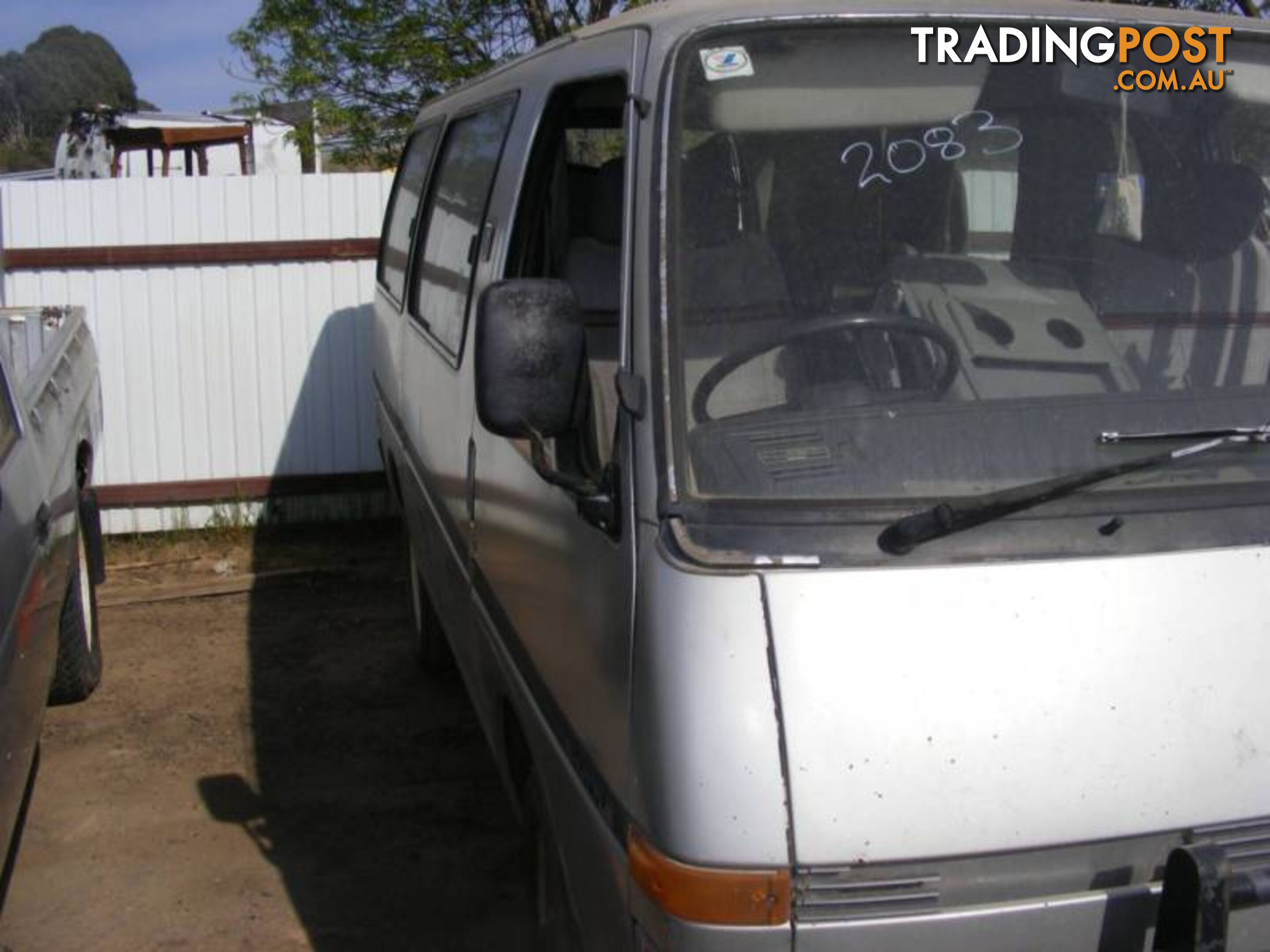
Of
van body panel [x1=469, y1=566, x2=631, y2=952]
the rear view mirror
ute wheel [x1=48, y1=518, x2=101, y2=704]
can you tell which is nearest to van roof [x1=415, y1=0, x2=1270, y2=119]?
the rear view mirror

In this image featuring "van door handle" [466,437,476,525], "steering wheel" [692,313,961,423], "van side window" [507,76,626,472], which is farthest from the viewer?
"van door handle" [466,437,476,525]

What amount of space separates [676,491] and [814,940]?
738 millimetres

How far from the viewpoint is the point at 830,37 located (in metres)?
2.86

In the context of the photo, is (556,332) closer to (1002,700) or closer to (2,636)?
(1002,700)

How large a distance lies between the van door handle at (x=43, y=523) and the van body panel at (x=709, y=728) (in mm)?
2904

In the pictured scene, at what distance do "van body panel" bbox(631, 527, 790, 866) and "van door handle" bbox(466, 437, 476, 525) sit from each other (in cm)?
149

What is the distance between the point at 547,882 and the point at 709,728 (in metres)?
1.29

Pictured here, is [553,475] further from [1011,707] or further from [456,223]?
[456,223]

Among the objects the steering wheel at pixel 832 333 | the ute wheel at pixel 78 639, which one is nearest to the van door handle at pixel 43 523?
the ute wheel at pixel 78 639

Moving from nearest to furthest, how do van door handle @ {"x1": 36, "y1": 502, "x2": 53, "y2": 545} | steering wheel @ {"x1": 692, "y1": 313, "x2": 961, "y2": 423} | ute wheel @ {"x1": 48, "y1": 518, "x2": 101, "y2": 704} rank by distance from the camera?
steering wheel @ {"x1": 692, "y1": 313, "x2": 961, "y2": 423}, van door handle @ {"x1": 36, "y1": 502, "x2": 53, "y2": 545}, ute wheel @ {"x1": 48, "y1": 518, "x2": 101, "y2": 704}

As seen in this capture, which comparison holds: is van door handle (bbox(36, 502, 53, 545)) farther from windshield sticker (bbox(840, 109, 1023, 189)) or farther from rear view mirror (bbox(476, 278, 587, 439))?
windshield sticker (bbox(840, 109, 1023, 189))

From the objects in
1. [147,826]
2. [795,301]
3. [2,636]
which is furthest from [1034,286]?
[147,826]

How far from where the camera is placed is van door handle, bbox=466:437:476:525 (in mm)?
3758

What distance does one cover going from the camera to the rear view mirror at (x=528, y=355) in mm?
2656
